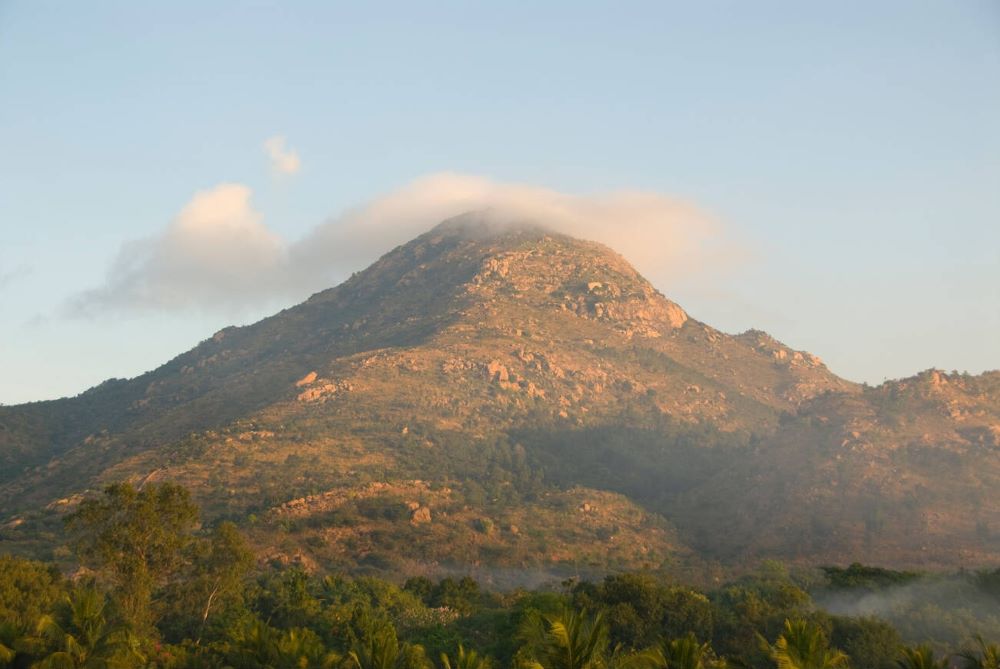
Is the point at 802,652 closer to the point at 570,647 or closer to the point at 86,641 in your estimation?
the point at 570,647

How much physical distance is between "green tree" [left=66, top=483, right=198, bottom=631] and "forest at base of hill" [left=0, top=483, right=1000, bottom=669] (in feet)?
0.32

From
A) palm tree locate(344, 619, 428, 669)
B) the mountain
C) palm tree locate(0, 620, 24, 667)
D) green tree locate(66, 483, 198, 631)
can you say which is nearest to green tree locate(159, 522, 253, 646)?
green tree locate(66, 483, 198, 631)

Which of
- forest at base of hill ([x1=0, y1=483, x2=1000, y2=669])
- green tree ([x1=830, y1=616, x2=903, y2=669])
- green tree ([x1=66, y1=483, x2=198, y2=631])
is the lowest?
green tree ([x1=830, y1=616, x2=903, y2=669])

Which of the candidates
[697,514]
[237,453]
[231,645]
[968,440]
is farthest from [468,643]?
[968,440]

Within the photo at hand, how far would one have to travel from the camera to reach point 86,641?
51.4m

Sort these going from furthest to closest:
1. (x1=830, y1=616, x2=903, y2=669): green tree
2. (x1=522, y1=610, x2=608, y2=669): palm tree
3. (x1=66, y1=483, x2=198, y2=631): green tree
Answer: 1. (x1=66, y1=483, x2=198, y2=631): green tree
2. (x1=830, y1=616, x2=903, y2=669): green tree
3. (x1=522, y1=610, x2=608, y2=669): palm tree

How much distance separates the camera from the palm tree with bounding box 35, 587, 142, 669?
4925cm

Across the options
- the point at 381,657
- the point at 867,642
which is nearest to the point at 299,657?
the point at 381,657

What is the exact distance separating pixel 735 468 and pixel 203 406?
350 ft

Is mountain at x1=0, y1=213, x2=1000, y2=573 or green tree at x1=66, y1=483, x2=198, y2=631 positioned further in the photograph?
mountain at x1=0, y1=213, x2=1000, y2=573

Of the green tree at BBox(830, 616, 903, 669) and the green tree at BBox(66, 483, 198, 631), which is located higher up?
the green tree at BBox(66, 483, 198, 631)

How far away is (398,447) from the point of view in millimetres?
170625

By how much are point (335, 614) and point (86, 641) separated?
93.9ft

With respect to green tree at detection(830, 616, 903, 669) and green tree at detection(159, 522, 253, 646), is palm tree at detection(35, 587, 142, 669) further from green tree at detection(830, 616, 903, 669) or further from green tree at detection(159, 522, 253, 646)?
green tree at detection(830, 616, 903, 669)
